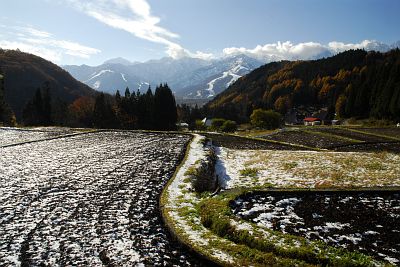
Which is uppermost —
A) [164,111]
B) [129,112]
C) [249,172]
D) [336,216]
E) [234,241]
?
[164,111]

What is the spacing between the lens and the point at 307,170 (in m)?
27.2

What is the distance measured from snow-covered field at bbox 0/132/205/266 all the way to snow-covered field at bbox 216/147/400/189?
225 inches

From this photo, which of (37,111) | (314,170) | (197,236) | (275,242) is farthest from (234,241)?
(37,111)

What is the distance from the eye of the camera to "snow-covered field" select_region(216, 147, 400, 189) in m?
23.7

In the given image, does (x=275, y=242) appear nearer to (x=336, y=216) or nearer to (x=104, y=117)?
(x=336, y=216)

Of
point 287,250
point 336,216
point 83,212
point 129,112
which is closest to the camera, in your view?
point 287,250

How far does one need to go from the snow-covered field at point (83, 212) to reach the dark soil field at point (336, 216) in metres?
5.18

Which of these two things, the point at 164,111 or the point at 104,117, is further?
the point at 104,117

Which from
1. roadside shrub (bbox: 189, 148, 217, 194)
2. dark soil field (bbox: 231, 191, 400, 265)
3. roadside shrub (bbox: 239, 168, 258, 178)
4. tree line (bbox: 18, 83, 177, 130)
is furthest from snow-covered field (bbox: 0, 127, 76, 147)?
tree line (bbox: 18, 83, 177, 130)

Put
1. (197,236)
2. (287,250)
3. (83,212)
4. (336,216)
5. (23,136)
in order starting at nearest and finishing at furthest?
(287,250)
(197,236)
(83,212)
(336,216)
(23,136)

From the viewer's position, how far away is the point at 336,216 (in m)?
16.8

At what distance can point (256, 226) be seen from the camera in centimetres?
1494

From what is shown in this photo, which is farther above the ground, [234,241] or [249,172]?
[249,172]

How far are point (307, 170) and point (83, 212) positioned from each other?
17939mm
